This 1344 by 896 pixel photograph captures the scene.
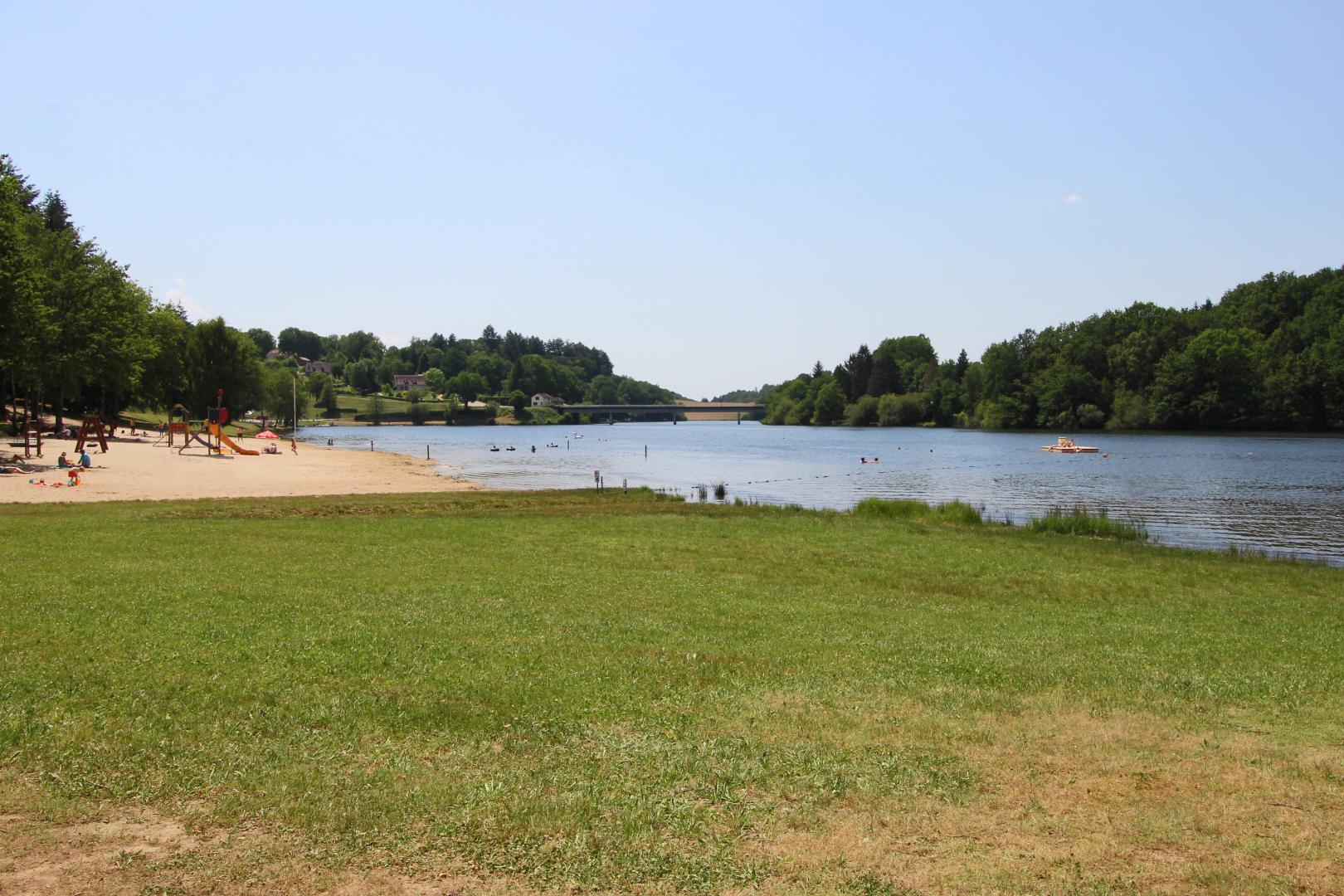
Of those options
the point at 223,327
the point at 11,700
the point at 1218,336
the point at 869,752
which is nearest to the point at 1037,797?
the point at 869,752

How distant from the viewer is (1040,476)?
70.6 metres

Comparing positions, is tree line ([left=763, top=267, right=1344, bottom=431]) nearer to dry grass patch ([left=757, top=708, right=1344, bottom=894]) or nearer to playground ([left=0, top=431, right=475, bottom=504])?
playground ([left=0, top=431, right=475, bottom=504])

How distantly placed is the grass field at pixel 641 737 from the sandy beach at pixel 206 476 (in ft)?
78.7

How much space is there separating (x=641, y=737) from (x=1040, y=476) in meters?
67.5

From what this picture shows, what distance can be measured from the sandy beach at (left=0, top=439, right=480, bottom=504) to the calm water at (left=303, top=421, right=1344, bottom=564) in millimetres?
6604

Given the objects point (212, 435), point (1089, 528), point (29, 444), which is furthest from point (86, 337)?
point (1089, 528)

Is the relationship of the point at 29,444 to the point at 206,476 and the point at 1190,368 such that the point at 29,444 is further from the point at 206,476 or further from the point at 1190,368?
the point at 1190,368

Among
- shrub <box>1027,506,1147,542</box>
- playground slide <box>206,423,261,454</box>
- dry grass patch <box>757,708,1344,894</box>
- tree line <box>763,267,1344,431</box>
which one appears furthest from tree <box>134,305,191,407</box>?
tree line <box>763,267,1344,431</box>

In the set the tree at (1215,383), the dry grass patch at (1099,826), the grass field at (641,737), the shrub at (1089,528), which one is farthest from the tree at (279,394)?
the dry grass patch at (1099,826)

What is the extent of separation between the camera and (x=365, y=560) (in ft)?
62.5

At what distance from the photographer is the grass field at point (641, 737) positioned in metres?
6.20

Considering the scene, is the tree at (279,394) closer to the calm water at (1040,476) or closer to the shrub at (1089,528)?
the calm water at (1040,476)

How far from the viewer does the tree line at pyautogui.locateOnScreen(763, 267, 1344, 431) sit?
136 metres

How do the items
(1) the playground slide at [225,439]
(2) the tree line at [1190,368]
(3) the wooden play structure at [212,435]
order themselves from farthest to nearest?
(2) the tree line at [1190,368]
(1) the playground slide at [225,439]
(3) the wooden play structure at [212,435]
